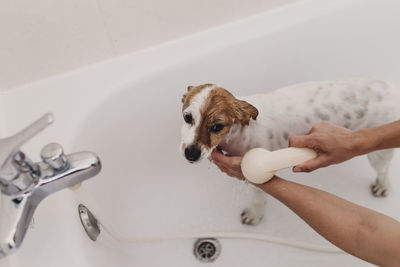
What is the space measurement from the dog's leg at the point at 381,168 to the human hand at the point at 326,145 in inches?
15.7

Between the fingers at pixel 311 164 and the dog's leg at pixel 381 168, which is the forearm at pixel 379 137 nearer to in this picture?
the fingers at pixel 311 164

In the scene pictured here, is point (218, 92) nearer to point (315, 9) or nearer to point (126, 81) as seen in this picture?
point (126, 81)

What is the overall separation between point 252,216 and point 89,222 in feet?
2.46

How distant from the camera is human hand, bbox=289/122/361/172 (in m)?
0.94

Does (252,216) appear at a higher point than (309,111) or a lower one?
A: lower

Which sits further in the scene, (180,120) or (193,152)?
(180,120)

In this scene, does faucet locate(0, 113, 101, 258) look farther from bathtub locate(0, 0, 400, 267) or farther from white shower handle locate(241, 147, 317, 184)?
white shower handle locate(241, 147, 317, 184)

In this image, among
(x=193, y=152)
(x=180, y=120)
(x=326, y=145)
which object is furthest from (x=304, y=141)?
(x=180, y=120)

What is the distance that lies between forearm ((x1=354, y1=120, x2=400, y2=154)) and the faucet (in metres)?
0.70

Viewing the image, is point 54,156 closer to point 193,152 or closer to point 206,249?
point 193,152

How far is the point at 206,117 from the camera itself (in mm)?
997

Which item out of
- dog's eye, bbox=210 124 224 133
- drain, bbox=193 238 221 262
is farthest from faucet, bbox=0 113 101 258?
drain, bbox=193 238 221 262

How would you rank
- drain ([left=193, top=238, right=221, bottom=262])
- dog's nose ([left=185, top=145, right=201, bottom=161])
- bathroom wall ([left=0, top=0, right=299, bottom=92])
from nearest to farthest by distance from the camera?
dog's nose ([left=185, top=145, right=201, bottom=161]) < bathroom wall ([left=0, top=0, right=299, bottom=92]) < drain ([left=193, top=238, right=221, bottom=262])

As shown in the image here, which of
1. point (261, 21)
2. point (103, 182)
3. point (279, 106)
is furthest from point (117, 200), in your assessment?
point (261, 21)
